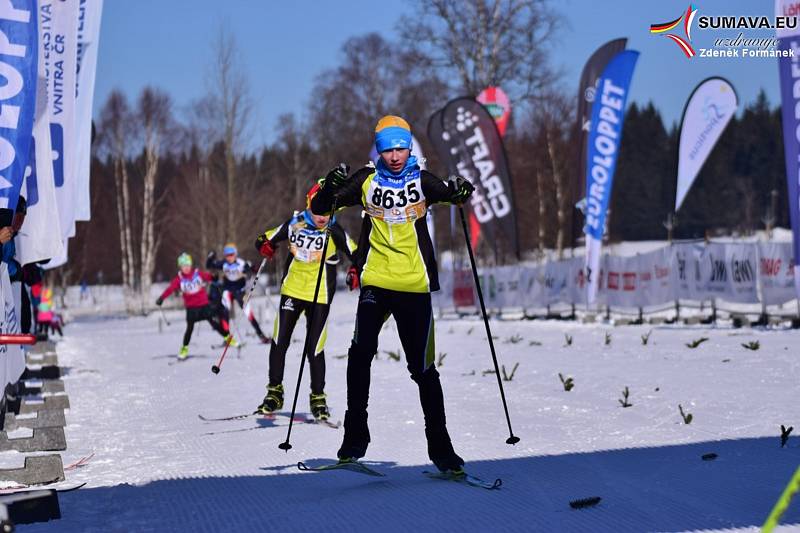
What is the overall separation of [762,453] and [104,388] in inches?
305

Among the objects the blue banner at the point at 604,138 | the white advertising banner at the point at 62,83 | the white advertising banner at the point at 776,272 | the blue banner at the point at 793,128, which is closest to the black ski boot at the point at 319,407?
the white advertising banner at the point at 62,83

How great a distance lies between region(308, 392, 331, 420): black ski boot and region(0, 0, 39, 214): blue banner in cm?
265

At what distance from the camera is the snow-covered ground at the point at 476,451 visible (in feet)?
12.9

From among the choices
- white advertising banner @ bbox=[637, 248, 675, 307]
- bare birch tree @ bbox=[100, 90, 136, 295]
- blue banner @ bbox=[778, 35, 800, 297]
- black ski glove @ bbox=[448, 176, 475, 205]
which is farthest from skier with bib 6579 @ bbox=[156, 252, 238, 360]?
bare birch tree @ bbox=[100, 90, 136, 295]

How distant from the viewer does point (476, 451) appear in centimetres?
565

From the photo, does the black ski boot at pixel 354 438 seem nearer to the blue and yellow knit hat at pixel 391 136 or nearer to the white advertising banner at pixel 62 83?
the blue and yellow knit hat at pixel 391 136

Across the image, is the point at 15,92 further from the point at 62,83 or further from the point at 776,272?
the point at 776,272

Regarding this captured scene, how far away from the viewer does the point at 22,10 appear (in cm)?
716

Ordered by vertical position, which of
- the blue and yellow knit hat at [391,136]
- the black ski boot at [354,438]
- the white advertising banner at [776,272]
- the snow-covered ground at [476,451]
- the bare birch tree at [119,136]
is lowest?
the snow-covered ground at [476,451]

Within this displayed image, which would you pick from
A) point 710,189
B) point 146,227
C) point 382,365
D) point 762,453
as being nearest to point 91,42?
point 382,365

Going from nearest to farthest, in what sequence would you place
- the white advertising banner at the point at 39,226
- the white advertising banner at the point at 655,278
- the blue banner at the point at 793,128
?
1. the white advertising banner at the point at 39,226
2. the blue banner at the point at 793,128
3. the white advertising banner at the point at 655,278

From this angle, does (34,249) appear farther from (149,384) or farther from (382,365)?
(382,365)

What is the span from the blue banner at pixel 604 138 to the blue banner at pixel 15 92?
40.8 ft

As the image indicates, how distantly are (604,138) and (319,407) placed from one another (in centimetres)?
1216
